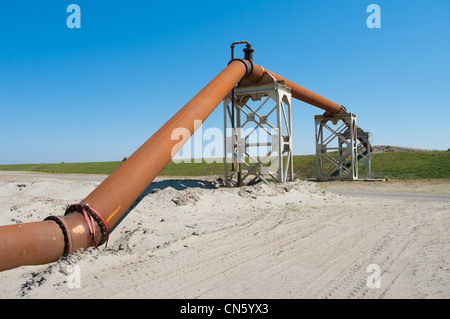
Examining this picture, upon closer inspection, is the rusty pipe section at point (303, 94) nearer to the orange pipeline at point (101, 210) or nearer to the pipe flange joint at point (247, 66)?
the pipe flange joint at point (247, 66)

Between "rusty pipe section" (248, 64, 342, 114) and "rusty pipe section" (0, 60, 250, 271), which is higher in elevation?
"rusty pipe section" (248, 64, 342, 114)

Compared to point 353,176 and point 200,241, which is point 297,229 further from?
point 353,176

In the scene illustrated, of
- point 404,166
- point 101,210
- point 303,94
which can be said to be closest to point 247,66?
point 303,94

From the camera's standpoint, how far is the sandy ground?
4.16 metres

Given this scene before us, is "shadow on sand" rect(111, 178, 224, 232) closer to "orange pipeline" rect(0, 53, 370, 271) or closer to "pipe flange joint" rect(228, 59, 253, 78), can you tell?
"orange pipeline" rect(0, 53, 370, 271)

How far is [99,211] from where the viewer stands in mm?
5738

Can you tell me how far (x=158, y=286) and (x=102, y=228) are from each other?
1.97m

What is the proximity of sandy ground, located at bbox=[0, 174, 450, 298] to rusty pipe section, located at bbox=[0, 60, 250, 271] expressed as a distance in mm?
203

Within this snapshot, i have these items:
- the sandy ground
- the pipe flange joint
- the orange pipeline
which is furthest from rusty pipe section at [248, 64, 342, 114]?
the sandy ground

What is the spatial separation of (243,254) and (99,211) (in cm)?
257

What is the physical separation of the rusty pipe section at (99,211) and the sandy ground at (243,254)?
0.20 meters

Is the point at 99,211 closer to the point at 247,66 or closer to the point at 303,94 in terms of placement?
the point at 247,66

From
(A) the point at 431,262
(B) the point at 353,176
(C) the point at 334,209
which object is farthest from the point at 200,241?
(B) the point at 353,176

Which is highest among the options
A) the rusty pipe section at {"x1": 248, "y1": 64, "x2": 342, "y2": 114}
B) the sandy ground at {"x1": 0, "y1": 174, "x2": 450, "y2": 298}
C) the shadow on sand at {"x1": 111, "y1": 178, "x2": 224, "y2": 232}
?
the rusty pipe section at {"x1": 248, "y1": 64, "x2": 342, "y2": 114}
